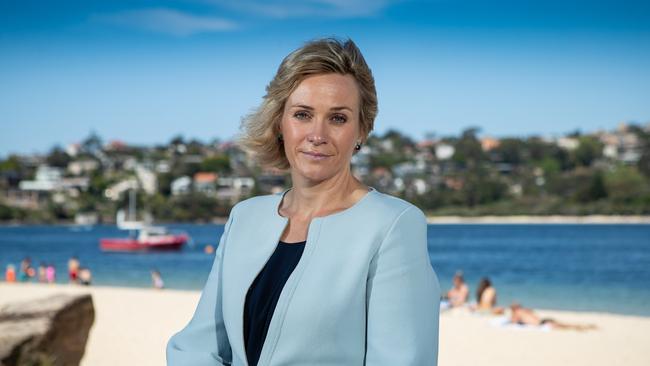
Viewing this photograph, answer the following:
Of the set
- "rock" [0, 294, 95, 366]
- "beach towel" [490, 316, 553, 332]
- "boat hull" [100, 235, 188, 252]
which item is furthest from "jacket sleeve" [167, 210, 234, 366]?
"boat hull" [100, 235, 188, 252]

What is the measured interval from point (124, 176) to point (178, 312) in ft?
309

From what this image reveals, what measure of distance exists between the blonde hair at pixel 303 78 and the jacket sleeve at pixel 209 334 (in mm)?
257

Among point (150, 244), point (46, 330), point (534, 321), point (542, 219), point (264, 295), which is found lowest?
point (542, 219)

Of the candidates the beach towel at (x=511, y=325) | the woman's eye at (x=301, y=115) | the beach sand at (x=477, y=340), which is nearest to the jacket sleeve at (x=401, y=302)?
the woman's eye at (x=301, y=115)

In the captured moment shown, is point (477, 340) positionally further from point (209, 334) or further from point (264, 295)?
point (264, 295)

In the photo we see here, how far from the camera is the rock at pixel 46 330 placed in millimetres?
4988

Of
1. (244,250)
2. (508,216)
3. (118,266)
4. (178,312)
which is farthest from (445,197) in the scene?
(244,250)

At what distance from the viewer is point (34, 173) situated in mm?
115750

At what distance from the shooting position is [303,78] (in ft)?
5.74

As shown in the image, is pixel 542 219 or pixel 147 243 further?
pixel 542 219

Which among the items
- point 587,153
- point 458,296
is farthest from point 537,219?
point 458,296

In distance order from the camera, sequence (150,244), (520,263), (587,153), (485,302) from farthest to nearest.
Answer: (587,153), (150,244), (520,263), (485,302)

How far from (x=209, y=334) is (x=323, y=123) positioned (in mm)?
513

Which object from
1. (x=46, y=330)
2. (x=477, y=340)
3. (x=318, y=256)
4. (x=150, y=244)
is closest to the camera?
(x=318, y=256)
